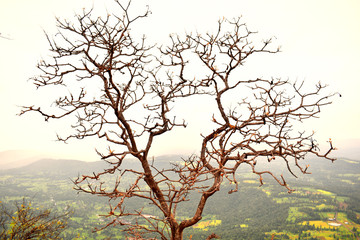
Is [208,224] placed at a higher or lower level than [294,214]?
lower

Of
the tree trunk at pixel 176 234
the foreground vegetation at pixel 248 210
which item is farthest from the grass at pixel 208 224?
the tree trunk at pixel 176 234

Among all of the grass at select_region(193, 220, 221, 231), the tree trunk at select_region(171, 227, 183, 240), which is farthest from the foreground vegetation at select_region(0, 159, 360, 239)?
the tree trunk at select_region(171, 227, 183, 240)

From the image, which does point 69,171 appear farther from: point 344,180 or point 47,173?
point 344,180

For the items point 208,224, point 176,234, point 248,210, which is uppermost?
point 176,234

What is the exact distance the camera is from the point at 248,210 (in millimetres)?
96188

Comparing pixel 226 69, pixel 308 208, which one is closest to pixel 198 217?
pixel 226 69

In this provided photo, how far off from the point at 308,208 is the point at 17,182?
16662 cm

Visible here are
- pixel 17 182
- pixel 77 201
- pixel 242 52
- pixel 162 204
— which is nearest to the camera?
pixel 162 204

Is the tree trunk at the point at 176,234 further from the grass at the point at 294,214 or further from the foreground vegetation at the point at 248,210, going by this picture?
the grass at the point at 294,214

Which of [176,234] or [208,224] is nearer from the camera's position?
[176,234]

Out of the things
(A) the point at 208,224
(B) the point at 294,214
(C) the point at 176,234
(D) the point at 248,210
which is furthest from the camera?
(D) the point at 248,210

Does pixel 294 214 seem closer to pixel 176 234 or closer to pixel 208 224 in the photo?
pixel 208 224

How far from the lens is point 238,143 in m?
3.41

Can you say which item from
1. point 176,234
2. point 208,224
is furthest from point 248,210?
point 176,234
